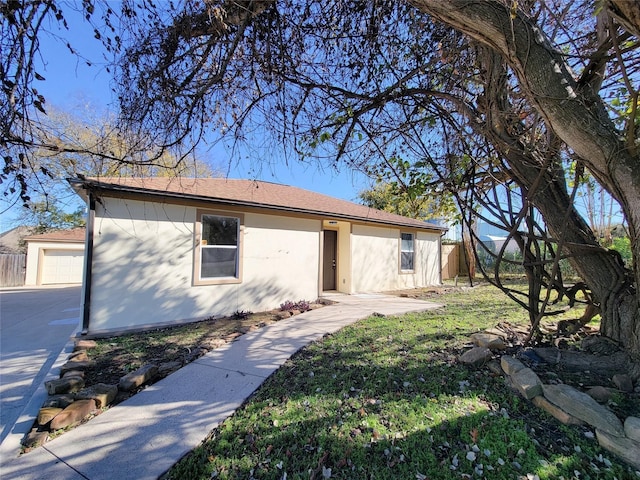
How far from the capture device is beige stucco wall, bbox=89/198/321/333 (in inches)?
226

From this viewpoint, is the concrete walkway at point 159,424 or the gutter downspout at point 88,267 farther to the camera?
the gutter downspout at point 88,267

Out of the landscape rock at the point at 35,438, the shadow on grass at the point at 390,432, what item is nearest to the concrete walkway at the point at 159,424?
the landscape rock at the point at 35,438

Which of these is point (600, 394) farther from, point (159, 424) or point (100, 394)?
point (100, 394)

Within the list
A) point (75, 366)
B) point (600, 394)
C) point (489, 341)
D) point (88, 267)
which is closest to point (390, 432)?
point (600, 394)

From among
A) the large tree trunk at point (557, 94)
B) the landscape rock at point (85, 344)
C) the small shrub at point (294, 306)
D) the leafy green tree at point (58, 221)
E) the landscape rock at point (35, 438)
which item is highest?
the leafy green tree at point (58, 221)

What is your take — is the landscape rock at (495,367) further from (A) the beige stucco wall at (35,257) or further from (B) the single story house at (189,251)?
(A) the beige stucco wall at (35,257)

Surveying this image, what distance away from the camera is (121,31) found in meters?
3.13

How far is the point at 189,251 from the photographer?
6652 mm

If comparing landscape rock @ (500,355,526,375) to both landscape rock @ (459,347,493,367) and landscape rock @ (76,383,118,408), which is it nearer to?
landscape rock @ (459,347,493,367)

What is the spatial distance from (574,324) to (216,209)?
22.0 feet

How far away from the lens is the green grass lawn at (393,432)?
2.00 m

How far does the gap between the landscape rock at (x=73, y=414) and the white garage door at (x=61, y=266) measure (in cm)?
1805

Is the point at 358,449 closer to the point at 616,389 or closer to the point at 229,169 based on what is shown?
the point at 616,389

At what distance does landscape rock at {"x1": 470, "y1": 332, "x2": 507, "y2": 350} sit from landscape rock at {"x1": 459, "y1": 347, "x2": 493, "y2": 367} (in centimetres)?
19
